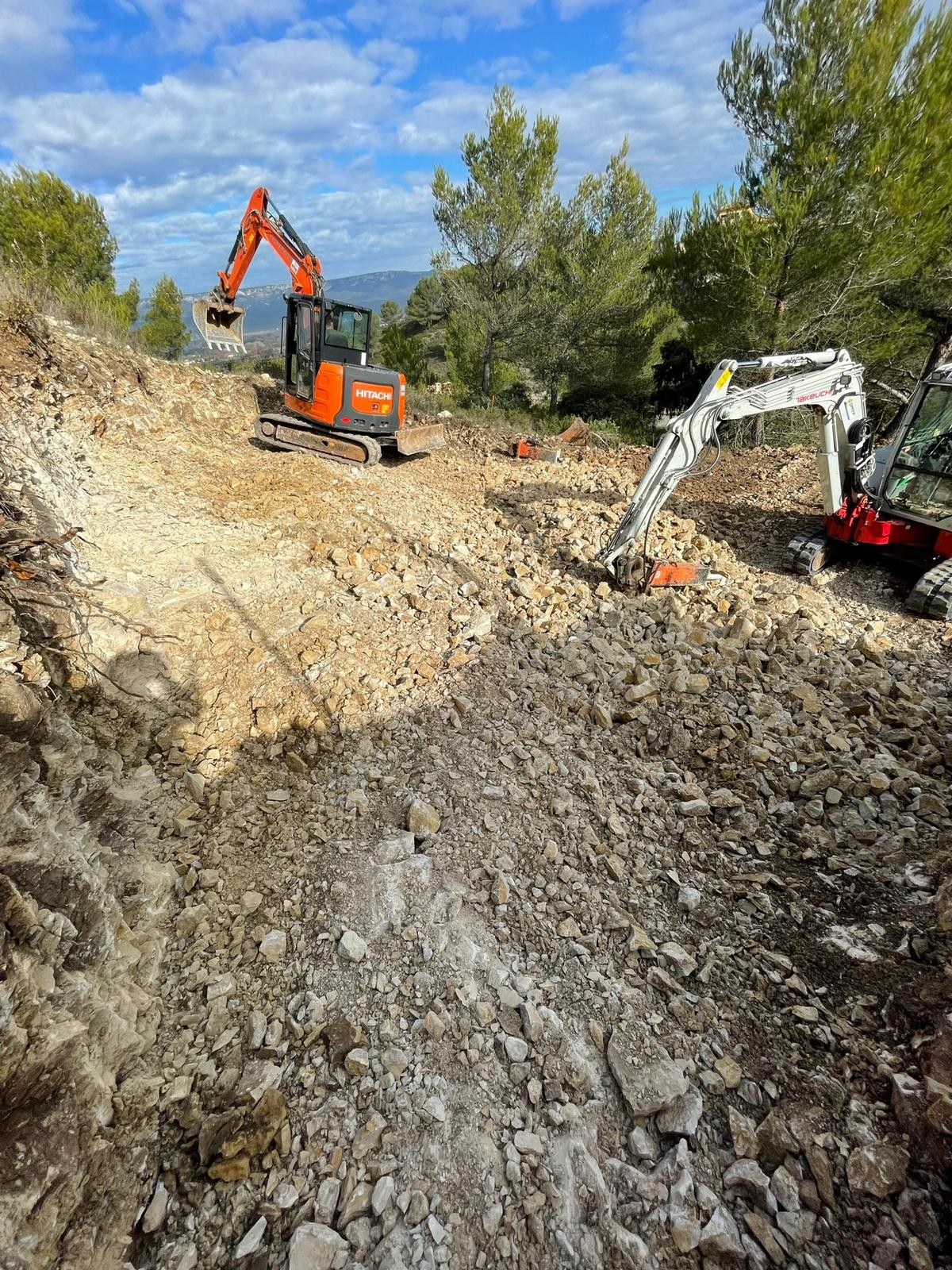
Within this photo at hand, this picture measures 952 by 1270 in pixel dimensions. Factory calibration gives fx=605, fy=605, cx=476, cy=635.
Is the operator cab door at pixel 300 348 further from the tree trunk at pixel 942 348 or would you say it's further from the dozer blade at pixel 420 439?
the tree trunk at pixel 942 348

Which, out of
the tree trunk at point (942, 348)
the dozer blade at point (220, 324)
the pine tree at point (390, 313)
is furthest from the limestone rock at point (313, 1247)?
the pine tree at point (390, 313)

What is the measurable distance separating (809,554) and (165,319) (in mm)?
25602

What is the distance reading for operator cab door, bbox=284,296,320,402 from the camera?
8172 mm

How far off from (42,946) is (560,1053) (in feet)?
6.46

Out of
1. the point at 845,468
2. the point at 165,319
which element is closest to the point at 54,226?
the point at 165,319

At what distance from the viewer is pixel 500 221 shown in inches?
579

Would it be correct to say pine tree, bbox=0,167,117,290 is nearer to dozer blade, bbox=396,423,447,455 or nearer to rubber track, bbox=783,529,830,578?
dozer blade, bbox=396,423,447,455

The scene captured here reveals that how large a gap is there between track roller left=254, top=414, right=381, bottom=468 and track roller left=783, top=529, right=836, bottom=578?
5.50m

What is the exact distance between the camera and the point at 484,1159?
2100 mm

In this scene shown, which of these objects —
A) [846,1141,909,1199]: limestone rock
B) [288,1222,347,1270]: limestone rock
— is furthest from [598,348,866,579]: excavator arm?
[288,1222,347,1270]: limestone rock

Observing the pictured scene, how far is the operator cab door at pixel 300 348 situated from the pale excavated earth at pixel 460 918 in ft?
11.5

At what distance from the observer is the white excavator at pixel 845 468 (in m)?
5.58

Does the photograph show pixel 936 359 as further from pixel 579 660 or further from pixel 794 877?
pixel 794 877

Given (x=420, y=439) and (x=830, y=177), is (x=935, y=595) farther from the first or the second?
(x=830, y=177)
